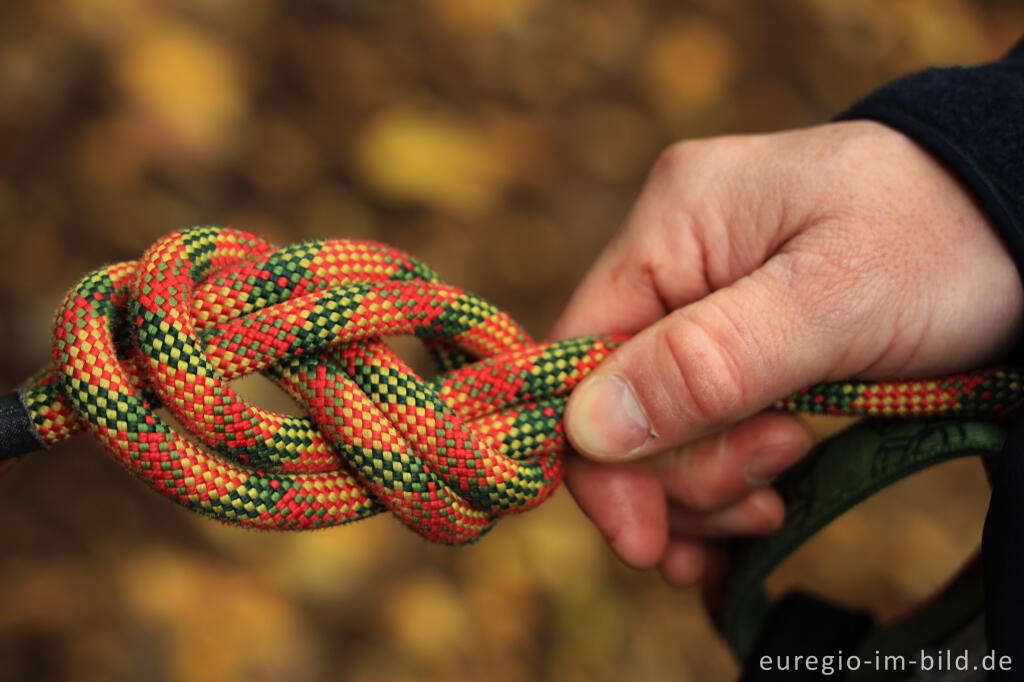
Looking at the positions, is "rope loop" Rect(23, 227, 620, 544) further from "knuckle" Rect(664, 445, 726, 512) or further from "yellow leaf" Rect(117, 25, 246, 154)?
"yellow leaf" Rect(117, 25, 246, 154)

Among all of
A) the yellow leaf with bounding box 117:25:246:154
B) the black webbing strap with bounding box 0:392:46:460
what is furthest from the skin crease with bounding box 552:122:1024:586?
the yellow leaf with bounding box 117:25:246:154

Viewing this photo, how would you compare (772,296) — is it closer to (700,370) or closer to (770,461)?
(700,370)

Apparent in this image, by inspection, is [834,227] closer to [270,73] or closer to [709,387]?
[709,387]

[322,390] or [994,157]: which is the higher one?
[994,157]

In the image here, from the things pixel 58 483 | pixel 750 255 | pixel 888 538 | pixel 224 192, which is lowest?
pixel 888 538

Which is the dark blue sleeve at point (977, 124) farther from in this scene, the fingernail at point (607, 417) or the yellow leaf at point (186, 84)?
the yellow leaf at point (186, 84)

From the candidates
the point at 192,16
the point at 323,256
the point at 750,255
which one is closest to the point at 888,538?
the point at 750,255

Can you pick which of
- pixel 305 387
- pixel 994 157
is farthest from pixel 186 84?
pixel 994 157
